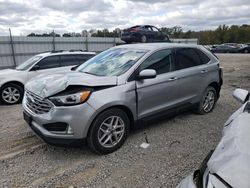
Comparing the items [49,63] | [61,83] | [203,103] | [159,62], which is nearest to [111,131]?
[61,83]

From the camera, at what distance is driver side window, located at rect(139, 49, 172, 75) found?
14.4 feet

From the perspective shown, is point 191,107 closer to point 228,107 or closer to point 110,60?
point 228,107

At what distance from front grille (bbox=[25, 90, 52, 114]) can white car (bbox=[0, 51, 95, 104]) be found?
3.10m

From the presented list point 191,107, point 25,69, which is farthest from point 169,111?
point 25,69

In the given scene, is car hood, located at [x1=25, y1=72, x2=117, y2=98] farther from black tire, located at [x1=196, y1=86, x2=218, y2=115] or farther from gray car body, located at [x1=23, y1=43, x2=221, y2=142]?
black tire, located at [x1=196, y1=86, x2=218, y2=115]

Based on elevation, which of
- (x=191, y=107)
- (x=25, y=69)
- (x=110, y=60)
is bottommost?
(x=191, y=107)

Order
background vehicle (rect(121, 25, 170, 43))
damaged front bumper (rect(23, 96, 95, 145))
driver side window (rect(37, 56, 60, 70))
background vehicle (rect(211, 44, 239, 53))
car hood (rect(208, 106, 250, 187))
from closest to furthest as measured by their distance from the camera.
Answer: car hood (rect(208, 106, 250, 187))
damaged front bumper (rect(23, 96, 95, 145))
driver side window (rect(37, 56, 60, 70))
background vehicle (rect(121, 25, 170, 43))
background vehicle (rect(211, 44, 239, 53))

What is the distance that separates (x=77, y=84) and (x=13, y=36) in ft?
44.3

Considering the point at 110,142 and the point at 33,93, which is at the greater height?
the point at 33,93

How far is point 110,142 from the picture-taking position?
3.92 meters

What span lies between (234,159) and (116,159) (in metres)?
2.25

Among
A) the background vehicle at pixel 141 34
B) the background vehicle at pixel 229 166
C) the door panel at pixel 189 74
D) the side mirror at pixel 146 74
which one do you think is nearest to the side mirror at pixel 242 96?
the background vehicle at pixel 229 166

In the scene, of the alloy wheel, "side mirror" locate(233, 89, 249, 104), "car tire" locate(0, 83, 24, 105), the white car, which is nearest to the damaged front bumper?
the alloy wheel

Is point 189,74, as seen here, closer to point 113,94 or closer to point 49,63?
point 113,94
